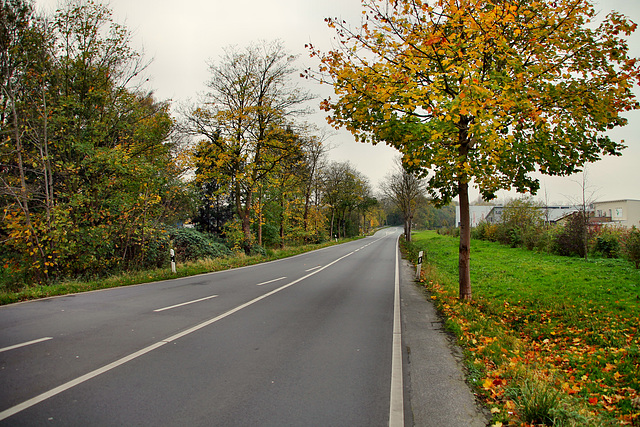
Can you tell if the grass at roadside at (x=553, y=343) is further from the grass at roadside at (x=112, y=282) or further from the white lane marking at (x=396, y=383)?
the grass at roadside at (x=112, y=282)

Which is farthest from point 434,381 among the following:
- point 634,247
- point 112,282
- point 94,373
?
point 634,247

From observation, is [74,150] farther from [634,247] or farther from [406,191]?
[406,191]

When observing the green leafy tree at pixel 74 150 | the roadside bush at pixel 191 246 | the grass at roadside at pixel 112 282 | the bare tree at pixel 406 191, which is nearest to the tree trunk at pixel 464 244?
the grass at roadside at pixel 112 282

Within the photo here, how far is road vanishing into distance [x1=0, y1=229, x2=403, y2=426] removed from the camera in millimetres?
3176

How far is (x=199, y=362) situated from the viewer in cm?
435

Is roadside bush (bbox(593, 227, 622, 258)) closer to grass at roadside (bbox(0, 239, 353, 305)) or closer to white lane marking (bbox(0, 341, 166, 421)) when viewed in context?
grass at roadside (bbox(0, 239, 353, 305))

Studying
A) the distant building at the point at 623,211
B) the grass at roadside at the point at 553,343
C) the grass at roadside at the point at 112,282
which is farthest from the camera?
the distant building at the point at 623,211

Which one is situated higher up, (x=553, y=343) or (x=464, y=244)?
(x=464, y=244)

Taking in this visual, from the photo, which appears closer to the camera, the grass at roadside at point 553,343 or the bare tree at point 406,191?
the grass at roadside at point 553,343

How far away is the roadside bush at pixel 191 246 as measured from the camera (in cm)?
1898

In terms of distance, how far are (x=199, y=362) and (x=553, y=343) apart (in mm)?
6159

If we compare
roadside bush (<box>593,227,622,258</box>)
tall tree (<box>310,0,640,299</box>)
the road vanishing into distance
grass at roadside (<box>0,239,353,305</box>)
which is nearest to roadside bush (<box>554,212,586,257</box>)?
roadside bush (<box>593,227,622,258</box>)

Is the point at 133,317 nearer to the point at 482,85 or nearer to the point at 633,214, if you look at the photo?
the point at 482,85

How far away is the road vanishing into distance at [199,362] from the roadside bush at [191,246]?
422 inches
